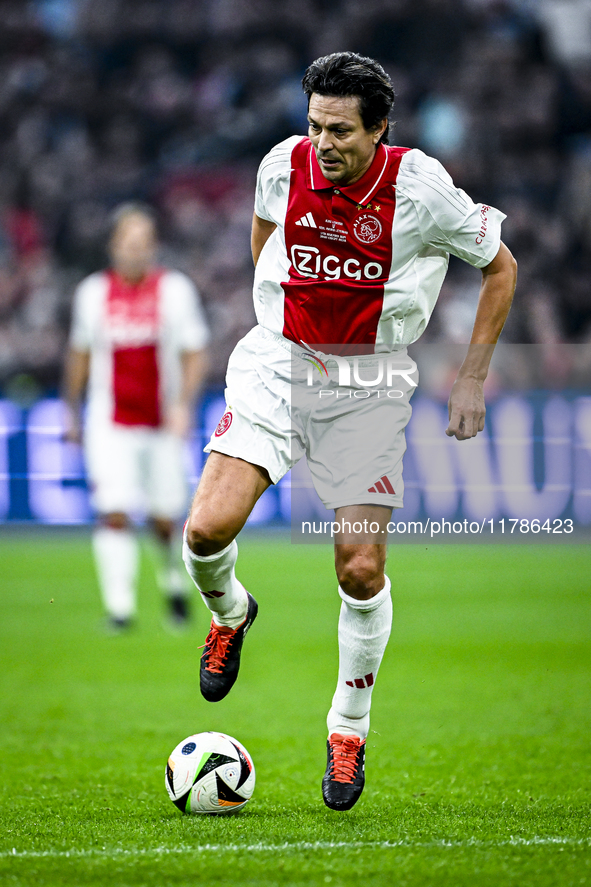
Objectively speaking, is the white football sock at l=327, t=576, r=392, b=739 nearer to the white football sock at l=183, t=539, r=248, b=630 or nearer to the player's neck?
the white football sock at l=183, t=539, r=248, b=630

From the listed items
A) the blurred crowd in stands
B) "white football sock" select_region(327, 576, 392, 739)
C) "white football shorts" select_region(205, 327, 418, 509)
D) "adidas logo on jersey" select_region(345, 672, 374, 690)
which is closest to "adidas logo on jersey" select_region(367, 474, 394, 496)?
"white football shorts" select_region(205, 327, 418, 509)

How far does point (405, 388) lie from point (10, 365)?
9.07 meters

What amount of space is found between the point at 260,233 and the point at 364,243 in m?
0.48

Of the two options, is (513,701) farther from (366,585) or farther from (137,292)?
(137,292)

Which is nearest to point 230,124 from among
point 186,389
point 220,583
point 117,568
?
point 186,389

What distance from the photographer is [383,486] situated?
11.5 ft

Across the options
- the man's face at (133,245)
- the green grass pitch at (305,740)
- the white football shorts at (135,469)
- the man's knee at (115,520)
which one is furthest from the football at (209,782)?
the man's face at (133,245)

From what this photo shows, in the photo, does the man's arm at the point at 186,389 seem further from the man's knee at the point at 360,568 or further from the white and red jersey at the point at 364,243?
the man's knee at the point at 360,568

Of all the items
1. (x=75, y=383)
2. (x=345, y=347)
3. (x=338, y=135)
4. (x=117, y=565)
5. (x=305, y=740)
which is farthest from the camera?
(x=75, y=383)

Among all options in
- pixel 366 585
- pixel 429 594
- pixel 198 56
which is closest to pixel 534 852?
pixel 366 585

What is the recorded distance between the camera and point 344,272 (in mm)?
3520

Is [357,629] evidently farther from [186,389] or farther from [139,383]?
[139,383]

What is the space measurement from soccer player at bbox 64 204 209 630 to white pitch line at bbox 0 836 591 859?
423 cm

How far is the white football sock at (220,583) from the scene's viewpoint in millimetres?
3518
